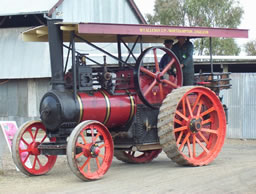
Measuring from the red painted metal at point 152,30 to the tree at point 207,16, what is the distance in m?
29.9

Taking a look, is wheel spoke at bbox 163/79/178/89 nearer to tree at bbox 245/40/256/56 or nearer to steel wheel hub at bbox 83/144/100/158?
steel wheel hub at bbox 83/144/100/158

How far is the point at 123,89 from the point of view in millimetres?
10578

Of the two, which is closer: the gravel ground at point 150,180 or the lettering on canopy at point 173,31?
the gravel ground at point 150,180

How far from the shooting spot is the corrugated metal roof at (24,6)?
22422 millimetres

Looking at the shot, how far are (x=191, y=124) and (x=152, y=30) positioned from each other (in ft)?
6.04

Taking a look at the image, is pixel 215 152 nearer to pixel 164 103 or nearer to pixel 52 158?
pixel 164 103

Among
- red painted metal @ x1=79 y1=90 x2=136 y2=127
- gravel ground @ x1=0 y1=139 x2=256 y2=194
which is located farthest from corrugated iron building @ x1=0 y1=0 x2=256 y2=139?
red painted metal @ x1=79 y1=90 x2=136 y2=127

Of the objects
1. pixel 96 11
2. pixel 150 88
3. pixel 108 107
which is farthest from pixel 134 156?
pixel 96 11

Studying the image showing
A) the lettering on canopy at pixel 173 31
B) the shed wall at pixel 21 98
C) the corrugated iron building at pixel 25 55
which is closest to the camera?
the lettering on canopy at pixel 173 31

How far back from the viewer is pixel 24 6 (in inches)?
904

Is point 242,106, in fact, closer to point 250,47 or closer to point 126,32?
point 126,32

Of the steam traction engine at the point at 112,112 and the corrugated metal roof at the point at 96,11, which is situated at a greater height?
the corrugated metal roof at the point at 96,11

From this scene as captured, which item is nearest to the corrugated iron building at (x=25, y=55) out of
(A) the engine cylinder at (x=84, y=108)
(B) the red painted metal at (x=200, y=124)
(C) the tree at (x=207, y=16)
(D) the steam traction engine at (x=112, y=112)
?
(B) the red painted metal at (x=200, y=124)

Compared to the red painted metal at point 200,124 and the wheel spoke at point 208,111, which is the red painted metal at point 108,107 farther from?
the wheel spoke at point 208,111
